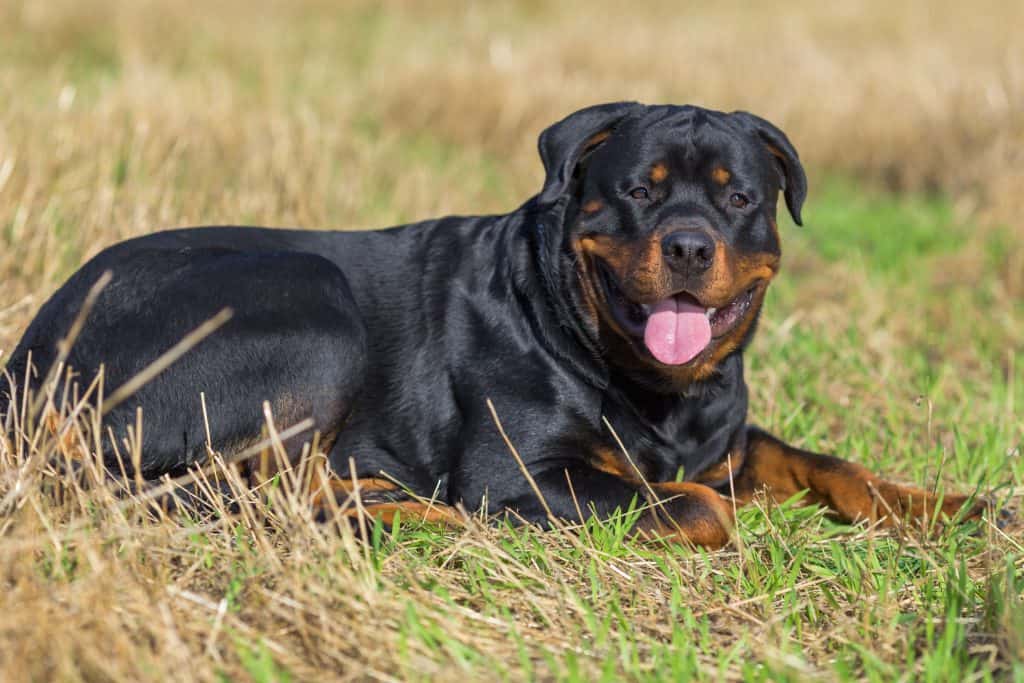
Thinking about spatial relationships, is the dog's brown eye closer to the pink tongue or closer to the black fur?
the black fur

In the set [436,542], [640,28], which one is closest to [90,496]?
[436,542]

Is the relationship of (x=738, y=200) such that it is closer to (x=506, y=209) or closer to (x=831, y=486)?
(x=831, y=486)

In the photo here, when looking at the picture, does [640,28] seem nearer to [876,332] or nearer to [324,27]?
[324,27]

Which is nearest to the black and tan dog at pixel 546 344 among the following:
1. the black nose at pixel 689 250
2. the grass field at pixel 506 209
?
the black nose at pixel 689 250

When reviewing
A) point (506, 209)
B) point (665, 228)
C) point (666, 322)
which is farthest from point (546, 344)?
point (506, 209)

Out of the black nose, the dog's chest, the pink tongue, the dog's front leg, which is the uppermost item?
the black nose

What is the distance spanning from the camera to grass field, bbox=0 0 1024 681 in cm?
241

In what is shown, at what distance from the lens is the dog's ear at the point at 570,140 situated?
3465 mm

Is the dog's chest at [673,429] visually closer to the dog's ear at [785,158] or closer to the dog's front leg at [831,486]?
the dog's front leg at [831,486]

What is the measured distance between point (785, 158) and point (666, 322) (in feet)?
2.43

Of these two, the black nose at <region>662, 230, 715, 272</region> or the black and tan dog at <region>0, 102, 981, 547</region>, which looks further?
the black and tan dog at <region>0, 102, 981, 547</region>

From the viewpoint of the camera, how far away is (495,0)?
44.9 ft

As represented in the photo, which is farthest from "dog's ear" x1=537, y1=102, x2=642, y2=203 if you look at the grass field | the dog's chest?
the grass field

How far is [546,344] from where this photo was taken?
354 cm
